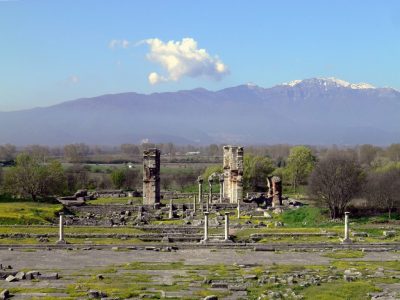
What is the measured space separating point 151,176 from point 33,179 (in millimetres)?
13137

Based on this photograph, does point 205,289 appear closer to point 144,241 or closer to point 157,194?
point 144,241

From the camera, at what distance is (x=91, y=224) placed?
160ft

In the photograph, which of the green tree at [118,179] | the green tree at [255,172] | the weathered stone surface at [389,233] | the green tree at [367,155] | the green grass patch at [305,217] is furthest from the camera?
the green tree at [367,155]

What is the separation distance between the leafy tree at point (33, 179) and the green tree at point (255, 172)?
2642 cm

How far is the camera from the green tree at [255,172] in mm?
86812

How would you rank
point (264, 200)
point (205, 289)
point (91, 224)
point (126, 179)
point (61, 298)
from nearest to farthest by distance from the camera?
point (61, 298) → point (205, 289) → point (91, 224) → point (264, 200) → point (126, 179)

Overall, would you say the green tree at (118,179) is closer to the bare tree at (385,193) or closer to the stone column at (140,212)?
the stone column at (140,212)

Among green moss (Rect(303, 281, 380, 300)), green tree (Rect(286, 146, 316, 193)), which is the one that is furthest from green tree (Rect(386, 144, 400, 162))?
green moss (Rect(303, 281, 380, 300))

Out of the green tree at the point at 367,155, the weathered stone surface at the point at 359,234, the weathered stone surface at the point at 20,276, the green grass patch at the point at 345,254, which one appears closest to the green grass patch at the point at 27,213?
the weathered stone surface at the point at 20,276

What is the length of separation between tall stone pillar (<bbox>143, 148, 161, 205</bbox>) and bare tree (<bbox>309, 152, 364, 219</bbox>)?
49.5ft

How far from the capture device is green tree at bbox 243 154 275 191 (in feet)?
285

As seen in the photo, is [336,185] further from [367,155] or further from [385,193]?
[367,155]

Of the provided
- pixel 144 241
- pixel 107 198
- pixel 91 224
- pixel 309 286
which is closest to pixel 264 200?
pixel 107 198

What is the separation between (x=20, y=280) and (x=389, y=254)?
18.8 m
